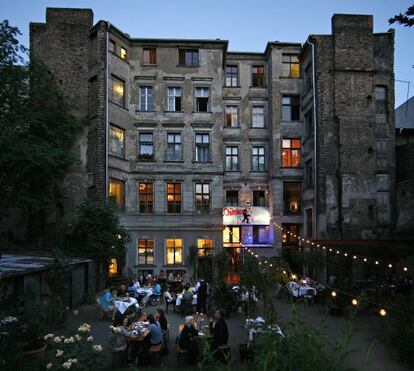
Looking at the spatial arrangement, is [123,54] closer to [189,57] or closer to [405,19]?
[189,57]

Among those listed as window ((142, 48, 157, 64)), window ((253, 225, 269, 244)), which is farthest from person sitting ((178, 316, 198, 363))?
window ((142, 48, 157, 64))

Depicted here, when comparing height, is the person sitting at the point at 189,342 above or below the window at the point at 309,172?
below

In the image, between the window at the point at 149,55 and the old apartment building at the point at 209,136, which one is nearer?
the old apartment building at the point at 209,136

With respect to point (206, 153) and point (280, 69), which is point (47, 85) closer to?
point (206, 153)

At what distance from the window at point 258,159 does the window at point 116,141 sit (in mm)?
10308

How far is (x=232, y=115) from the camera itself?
102 ft

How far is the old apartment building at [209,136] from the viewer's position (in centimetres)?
2609

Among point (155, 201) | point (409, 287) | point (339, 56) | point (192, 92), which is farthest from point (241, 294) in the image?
point (339, 56)

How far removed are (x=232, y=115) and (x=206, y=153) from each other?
466cm

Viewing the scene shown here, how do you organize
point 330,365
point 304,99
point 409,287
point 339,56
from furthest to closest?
1. point 304,99
2. point 339,56
3. point 409,287
4. point 330,365

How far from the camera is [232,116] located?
3112 centimetres

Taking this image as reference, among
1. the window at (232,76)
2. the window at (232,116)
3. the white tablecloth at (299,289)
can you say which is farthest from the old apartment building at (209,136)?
the white tablecloth at (299,289)

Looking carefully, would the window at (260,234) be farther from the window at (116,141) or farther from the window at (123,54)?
the window at (123,54)

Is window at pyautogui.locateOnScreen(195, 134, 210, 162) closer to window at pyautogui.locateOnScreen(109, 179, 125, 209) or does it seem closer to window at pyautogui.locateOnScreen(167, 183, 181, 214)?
window at pyautogui.locateOnScreen(167, 183, 181, 214)
